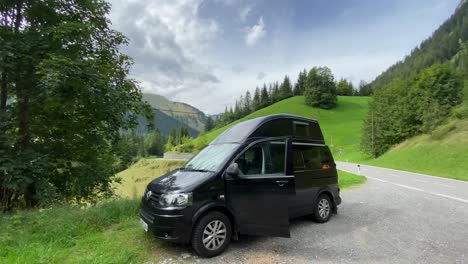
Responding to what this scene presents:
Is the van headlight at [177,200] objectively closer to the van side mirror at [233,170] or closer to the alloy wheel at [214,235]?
the alloy wheel at [214,235]

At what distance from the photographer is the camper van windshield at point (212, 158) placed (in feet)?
16.4

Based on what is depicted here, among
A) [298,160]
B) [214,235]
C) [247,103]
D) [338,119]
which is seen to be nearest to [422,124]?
[298,160]

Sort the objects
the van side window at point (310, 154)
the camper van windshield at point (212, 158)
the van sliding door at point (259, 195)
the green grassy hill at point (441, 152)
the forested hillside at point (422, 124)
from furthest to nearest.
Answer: the forested hillside at point (422, 124)
the green grassy hill at point (441, 152)
the van side window at point (310, 154)
the camper van windshield at point (212, 158)
the van sliding door at point (259, 195)

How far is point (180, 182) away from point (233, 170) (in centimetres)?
92

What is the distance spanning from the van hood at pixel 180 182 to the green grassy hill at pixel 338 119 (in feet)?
177

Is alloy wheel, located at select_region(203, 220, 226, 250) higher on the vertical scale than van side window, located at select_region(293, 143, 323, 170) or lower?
lower

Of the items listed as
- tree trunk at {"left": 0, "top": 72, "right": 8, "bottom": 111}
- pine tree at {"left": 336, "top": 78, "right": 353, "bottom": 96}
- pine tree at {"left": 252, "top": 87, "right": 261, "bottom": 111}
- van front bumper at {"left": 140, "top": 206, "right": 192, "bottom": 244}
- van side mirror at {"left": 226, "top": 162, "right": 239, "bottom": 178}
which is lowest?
van front bumper at {"left": 140, "top": 206, "right": 192, "bottom": 244}

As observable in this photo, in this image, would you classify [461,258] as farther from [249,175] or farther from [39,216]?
[39,216]

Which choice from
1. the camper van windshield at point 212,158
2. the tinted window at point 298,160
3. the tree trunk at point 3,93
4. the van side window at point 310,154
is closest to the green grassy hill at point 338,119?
the van side window at point 310,154

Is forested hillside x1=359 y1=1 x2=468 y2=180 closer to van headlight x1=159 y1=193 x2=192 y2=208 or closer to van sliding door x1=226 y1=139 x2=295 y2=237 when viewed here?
van sliding door x1=226 y1=139 x2=295 y2=237

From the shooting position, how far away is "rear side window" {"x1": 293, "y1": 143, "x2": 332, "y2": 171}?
20.0ft

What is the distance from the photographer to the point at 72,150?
8.68 m

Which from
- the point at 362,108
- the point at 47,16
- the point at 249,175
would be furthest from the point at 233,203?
the point at 362,108

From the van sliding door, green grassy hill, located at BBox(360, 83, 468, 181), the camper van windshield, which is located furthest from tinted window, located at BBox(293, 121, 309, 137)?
green grassy hill, located at BBox(360, 83, 468, 181)
